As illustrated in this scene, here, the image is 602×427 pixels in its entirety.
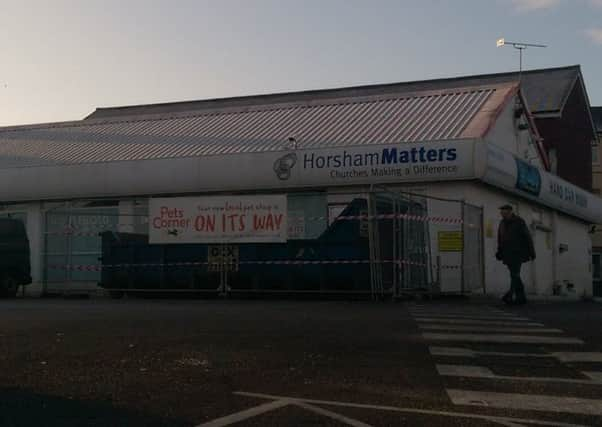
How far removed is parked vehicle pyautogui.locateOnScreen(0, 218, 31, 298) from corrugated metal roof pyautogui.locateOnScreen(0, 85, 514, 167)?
377 centimetres

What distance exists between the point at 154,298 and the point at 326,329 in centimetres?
1039

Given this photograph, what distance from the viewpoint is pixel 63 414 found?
5.07 meters

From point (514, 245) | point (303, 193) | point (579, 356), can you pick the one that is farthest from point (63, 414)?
point (303, 193)

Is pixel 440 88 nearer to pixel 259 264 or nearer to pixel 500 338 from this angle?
pixel 259 264

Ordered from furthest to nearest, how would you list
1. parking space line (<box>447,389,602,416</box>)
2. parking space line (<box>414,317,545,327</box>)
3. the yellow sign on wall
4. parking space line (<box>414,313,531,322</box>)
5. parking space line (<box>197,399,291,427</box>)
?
the yellow sign on wall < parking space line (<box>414,313,531,322</box>) < parking space line (<box>414,317,545,327</box>) < parking space line (<box>447,389,602,416</box>) < parking space line (<box>197,399,291,427</box>)

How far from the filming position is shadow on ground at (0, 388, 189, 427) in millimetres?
4820

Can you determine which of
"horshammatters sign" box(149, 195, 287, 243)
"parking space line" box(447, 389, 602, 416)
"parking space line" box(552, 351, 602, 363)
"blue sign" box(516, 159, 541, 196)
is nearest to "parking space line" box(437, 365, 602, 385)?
"parking space line" box(447, 389, 602, 416)

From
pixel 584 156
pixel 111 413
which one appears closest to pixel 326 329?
pixel 111 413

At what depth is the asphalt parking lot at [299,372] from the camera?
5062 mm

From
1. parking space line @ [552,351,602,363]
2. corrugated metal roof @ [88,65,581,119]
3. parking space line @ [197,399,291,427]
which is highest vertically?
corrugated metal roof @ [88,65,581,119]

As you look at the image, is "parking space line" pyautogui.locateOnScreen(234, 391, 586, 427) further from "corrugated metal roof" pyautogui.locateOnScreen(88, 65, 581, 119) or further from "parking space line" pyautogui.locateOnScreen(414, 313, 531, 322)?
"corrugated metal roof" pyautogui.locateOnScreen(88, 65, 581, 119)

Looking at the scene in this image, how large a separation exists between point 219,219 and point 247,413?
44.7 feet

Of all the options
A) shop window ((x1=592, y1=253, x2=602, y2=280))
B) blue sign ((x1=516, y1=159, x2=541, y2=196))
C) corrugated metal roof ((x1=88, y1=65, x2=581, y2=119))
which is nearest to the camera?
blue sign ((x1=516, y1=159, x2=541, y2=196))

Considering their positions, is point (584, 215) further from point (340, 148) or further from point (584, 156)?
point (340, 148)
